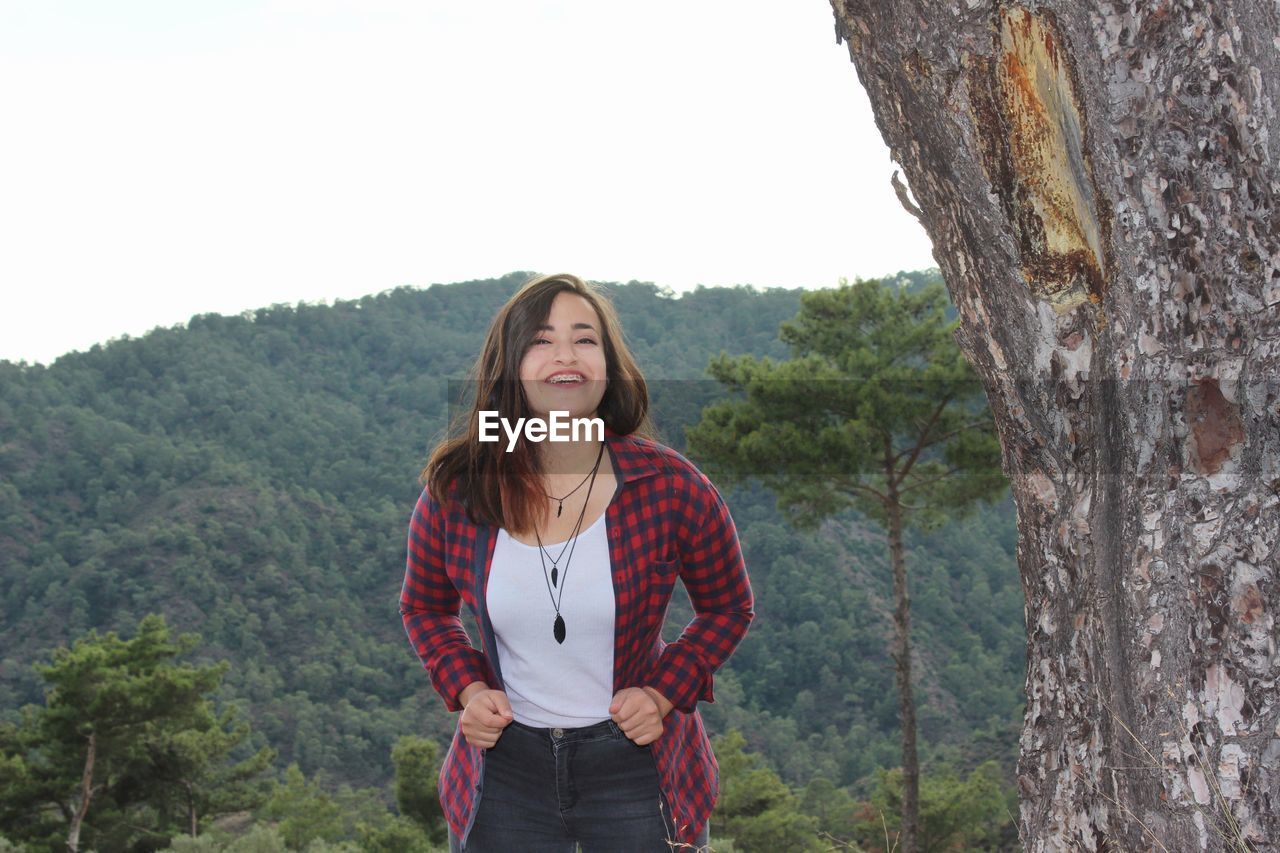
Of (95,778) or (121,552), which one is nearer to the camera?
(95,778)

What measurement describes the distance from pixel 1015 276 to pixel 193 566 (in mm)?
28918

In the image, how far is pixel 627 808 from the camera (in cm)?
150

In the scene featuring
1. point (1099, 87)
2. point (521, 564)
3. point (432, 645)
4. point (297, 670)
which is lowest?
point (297, 670)

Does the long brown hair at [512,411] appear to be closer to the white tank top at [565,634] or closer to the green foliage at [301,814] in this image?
the white tank top at [565,634]

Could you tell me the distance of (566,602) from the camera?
1.52m

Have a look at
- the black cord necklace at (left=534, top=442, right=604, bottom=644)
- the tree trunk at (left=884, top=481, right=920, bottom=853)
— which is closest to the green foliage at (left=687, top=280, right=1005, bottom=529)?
the tree trunk at (left=884, top=481, right=920, bottom=853)

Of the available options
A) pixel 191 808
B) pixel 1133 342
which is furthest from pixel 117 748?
pixel 1133 342

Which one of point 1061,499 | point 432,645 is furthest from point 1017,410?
point 432,645

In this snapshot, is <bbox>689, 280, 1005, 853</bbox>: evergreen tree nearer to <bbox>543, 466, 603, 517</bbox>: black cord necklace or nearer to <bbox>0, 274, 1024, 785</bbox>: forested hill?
<bbox>0, 274, 1024, 785</bbox>: forested hill

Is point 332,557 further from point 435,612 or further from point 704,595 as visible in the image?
point 704,595

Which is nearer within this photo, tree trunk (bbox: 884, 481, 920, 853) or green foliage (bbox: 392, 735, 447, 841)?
tree trunk (bbox: 884, 481, 920, 853)

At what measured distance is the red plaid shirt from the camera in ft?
5.03

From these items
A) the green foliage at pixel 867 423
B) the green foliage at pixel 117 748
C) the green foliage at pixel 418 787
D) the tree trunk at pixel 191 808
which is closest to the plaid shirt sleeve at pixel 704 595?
the green foliage at pixel 867 423

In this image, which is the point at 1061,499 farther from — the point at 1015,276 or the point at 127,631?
the point at 127,631
